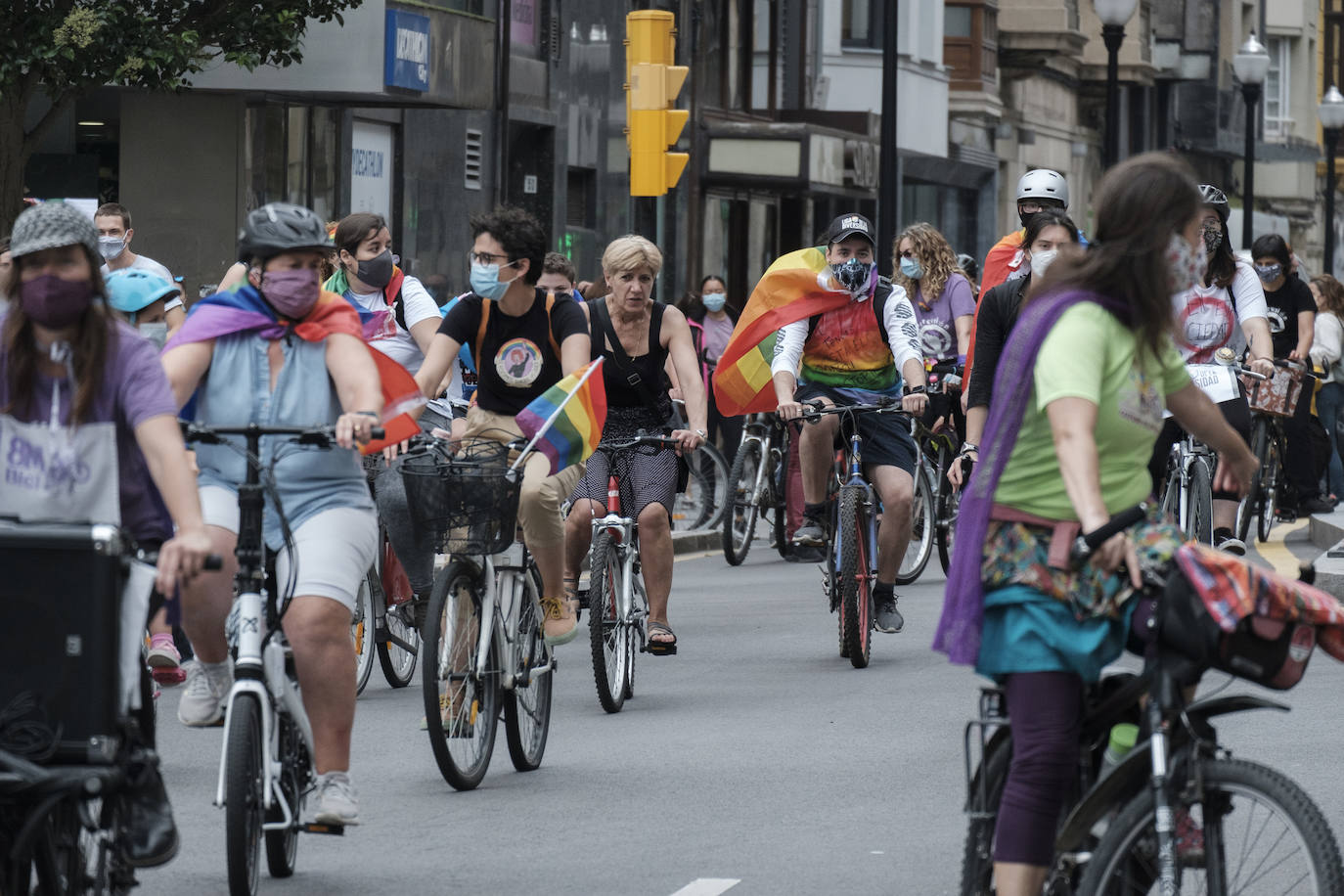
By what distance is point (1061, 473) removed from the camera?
4.85 metres

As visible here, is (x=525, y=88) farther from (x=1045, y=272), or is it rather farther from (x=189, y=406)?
(x=1045, y=272)

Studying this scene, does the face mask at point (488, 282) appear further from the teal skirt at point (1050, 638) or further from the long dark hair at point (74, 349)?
the teal skirt at point (1050, 638)

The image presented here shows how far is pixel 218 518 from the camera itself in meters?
6.41

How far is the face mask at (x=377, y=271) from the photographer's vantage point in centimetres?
1070

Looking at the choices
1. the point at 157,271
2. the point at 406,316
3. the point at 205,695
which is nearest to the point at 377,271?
the point at 406,316

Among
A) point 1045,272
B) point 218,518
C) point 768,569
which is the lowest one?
point 768,569

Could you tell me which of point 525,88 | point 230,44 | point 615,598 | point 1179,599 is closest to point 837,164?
point 525,88

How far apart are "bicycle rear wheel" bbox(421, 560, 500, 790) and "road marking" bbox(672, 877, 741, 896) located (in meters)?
1.35

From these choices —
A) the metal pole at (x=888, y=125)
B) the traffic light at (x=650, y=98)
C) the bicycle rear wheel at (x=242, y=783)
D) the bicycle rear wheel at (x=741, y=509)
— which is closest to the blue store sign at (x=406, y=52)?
the metal pole at (x=888, y=125)

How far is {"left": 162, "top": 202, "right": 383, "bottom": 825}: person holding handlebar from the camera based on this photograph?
20.9 feet

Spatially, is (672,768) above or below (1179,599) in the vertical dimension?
below

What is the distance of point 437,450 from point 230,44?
9.39 m

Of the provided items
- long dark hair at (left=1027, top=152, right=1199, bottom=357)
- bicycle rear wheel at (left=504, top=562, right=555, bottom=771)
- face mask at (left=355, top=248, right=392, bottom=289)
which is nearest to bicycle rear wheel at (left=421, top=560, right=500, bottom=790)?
bicycle rear wheel at (left=504, top=562, right=555, bottom=771)

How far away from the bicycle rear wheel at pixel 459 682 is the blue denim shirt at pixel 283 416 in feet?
3.82
